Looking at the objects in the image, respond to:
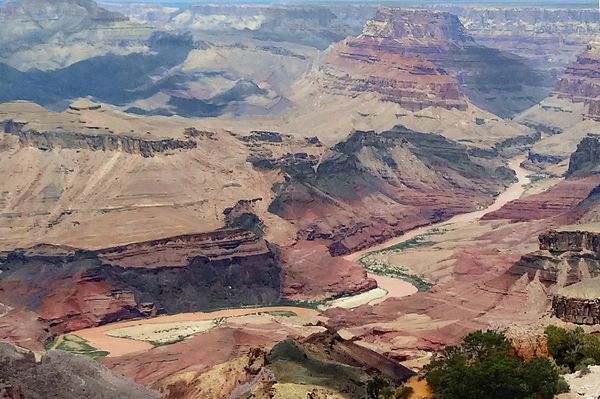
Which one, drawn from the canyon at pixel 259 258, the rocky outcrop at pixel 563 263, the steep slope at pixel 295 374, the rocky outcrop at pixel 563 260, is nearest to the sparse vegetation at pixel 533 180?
the canyon at pixel 259 258

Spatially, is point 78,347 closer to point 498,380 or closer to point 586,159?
point 498,380

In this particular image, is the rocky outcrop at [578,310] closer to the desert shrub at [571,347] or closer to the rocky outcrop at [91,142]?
the desert shrub at [571,347]

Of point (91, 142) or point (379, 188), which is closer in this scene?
point (91, 142)

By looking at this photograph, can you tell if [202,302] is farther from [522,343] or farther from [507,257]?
[522,343]

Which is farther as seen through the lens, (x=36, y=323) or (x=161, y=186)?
(x=161, y=186)

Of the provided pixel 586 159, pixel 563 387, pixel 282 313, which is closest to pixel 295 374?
pixel 563 387

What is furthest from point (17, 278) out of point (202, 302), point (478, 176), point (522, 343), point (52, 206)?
point (478, 176)

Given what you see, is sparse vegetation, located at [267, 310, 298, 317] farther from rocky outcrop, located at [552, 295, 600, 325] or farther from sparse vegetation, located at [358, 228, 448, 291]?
rocky outcrop, located at [552, 295, 600, 325]
